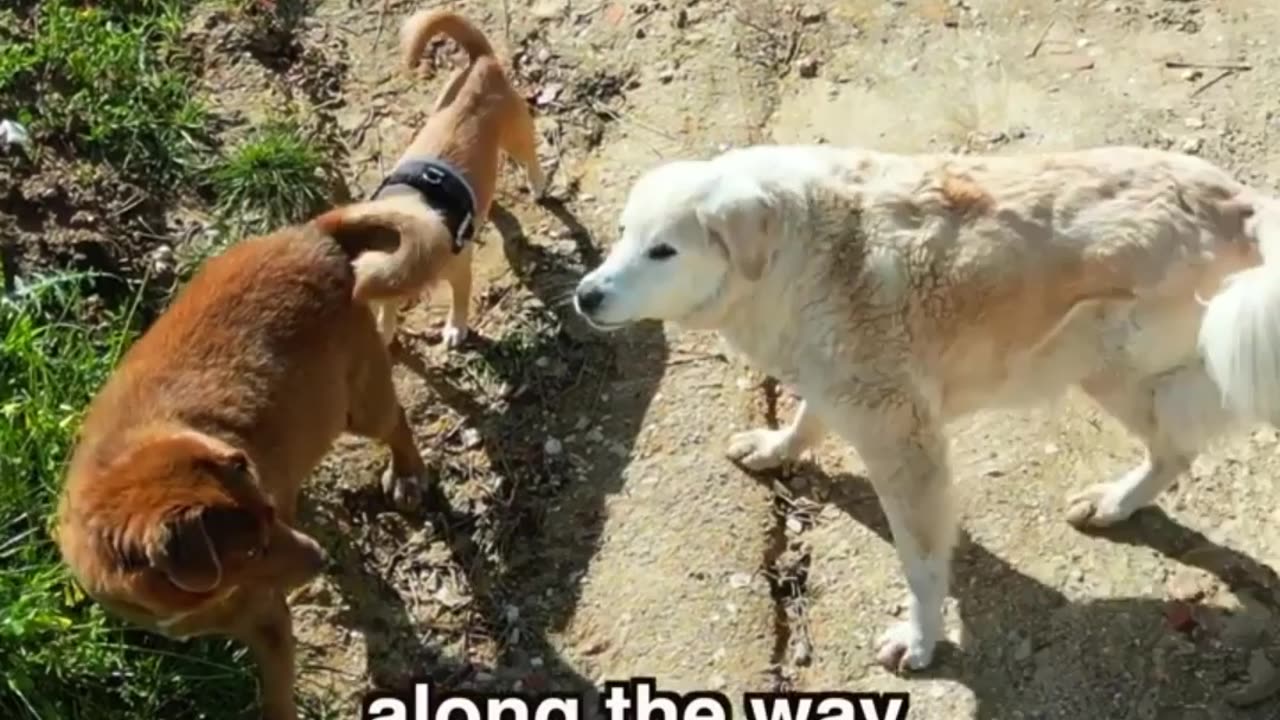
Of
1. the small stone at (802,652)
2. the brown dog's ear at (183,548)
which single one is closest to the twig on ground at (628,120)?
the small stone at (802,652)

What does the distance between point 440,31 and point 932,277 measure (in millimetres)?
1962

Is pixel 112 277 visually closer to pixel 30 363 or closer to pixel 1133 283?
pixel 30 363

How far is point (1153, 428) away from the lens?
15.4 ft

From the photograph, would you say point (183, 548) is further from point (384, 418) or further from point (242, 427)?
point (384, 418)

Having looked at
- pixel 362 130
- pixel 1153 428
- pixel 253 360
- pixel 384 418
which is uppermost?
pixel 362 130

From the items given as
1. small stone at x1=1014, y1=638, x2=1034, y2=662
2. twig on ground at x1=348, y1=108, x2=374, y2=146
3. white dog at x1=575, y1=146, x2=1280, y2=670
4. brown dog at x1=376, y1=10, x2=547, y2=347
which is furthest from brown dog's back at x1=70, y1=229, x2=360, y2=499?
A: small stone at x1=1014, y1=638, x2=1034, y2=662

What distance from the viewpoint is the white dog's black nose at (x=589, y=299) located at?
4371 mm

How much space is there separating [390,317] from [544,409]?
552 millimetres

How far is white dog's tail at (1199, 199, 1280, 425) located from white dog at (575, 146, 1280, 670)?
0.04m

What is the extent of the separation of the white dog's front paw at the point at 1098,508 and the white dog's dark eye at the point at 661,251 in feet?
4.77

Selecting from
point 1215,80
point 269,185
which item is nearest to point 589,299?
point 269,185

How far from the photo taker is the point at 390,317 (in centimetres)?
546

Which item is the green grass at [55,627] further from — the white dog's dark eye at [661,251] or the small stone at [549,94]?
the small stone at [549,94]

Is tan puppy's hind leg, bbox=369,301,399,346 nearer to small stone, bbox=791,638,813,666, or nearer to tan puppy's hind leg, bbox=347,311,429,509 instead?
tan puppy's hind leg, bbox=347,311,429,509
